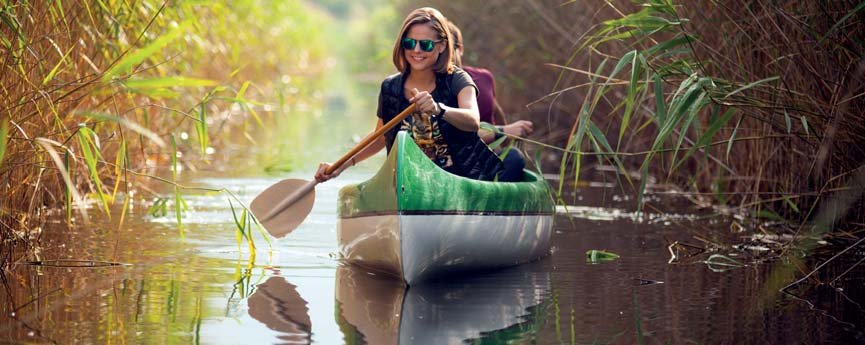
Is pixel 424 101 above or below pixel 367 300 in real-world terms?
above

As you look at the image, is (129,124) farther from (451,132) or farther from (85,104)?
(85,104)

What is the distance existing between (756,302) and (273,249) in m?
2.64

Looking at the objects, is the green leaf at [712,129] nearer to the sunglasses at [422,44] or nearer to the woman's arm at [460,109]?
the woman's arm at [460,109]

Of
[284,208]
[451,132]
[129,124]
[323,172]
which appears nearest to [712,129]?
[451,132]

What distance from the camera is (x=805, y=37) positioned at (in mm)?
6305

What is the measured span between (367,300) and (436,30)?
135cm

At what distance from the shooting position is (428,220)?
5.55 m

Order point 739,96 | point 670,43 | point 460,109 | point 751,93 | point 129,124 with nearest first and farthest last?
1. point 129,124
2. point 460,109
3. point 670,43
4. point 739,96
5. point 751,93

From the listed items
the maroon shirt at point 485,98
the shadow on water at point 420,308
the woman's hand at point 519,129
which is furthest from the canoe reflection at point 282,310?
the maroon shirt at point 485,98

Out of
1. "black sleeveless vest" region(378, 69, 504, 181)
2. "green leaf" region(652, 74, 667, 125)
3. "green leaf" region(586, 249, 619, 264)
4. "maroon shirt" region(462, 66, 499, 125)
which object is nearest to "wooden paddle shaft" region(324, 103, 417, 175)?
"black sleeveless vest" region(378, 69, 504, 181)

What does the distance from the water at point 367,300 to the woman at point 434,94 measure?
0.57 m

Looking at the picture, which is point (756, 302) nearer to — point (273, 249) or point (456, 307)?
point (456, 307)

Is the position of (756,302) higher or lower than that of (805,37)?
lower

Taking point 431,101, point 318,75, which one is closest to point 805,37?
point 431,101
